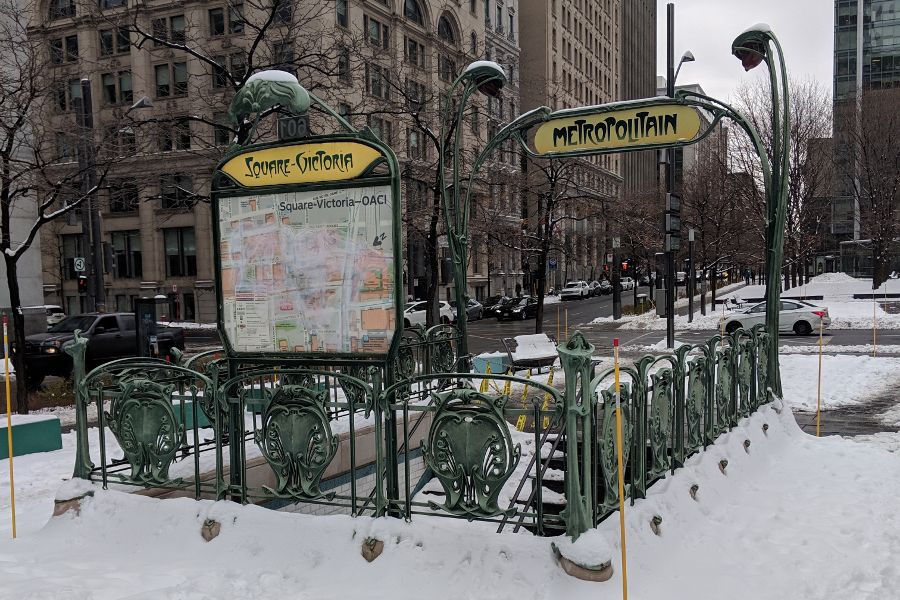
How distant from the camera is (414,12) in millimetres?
43688

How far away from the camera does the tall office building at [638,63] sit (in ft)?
356

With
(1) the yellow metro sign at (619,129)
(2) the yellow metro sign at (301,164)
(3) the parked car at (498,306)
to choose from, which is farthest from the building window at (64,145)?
(3) the parked car at (498,306)

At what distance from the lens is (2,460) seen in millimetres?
8852

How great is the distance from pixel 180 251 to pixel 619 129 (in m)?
40.7

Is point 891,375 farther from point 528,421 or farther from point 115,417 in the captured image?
point 115,417

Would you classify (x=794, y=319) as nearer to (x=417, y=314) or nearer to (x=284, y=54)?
(x=417, y=314)

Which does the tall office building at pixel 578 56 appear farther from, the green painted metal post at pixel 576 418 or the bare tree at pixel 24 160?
the green painted metal post at pixel 576 418

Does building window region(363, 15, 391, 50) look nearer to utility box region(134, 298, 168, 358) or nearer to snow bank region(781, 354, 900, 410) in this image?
utility box region(134, 298, 168, 358)

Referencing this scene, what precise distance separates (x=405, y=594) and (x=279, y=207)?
3.35 meters

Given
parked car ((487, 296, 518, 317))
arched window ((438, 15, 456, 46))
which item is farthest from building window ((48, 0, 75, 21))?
parked car ((487, 296, 518, 317))

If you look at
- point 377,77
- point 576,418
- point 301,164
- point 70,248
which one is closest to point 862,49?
point 377,77

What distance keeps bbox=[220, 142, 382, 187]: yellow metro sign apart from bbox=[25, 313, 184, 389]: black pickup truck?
477 inches

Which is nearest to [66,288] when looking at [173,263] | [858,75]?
[173,263]

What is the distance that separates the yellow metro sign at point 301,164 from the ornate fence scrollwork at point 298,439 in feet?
5.88
